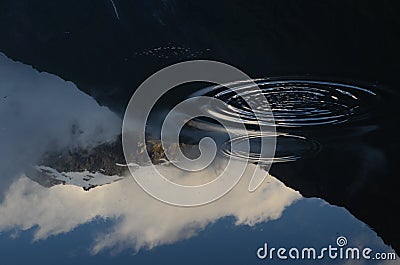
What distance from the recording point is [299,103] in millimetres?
4531

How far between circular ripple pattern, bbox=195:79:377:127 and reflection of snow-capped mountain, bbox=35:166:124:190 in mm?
1120

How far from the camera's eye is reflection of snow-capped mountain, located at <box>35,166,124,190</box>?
4.22 metres

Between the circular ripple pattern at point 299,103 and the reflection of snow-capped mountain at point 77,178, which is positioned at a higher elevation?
the circular ripple pattern at point 299,103

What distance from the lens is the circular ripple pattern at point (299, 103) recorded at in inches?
173

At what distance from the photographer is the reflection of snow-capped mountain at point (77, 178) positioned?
4.22 meters

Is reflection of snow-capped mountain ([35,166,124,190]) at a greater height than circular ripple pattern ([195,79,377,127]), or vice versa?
circular ripple pattern ([195,79,377,127])

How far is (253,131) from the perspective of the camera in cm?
436

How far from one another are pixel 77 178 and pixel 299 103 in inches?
80.8

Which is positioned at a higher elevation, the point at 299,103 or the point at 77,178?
the point at 299,103

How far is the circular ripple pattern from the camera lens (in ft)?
14.4

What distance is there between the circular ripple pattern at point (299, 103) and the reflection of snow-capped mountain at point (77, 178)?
3.67 feet

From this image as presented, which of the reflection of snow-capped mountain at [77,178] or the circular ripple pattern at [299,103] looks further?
the circular ripple pattern at [299,103]

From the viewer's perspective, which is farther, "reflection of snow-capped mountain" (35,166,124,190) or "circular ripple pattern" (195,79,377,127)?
"circular ripple pattern" (195,79,377,127)

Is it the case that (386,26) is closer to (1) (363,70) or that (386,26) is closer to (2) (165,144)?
(1) (363,70)
